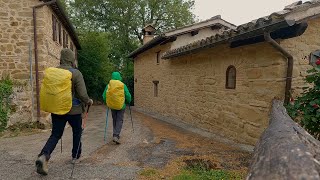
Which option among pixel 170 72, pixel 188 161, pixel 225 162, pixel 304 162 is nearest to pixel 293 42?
pixel 225 162

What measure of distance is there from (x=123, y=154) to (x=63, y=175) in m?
1.47

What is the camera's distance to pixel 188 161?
4844 mm

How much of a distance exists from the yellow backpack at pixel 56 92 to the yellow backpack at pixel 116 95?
2.17 metres

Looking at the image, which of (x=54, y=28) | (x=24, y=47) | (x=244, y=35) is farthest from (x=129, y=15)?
(x=244, y=35)

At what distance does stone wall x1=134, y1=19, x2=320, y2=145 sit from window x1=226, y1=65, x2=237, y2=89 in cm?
13

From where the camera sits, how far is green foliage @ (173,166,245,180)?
387 centimetres

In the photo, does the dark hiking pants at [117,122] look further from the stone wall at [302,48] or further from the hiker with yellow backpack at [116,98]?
the stone wall at [302,48]

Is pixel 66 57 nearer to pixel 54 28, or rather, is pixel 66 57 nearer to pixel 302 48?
pixel 302 48

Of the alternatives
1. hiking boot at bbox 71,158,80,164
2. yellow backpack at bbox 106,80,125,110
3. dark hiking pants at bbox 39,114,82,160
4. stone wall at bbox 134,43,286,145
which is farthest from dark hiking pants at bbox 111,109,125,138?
stone wall at bbox 134,43,286,145

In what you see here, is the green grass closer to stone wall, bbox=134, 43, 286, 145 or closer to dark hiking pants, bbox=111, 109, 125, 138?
dark hiking pants, bbox=111, 109, 125, 138

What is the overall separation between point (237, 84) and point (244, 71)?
1.43 ft

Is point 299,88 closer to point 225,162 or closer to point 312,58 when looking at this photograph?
point 312,58

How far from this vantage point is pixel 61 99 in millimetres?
3908

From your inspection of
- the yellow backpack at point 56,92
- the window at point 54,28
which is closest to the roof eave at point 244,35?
the yellow backpack at point 56,92
